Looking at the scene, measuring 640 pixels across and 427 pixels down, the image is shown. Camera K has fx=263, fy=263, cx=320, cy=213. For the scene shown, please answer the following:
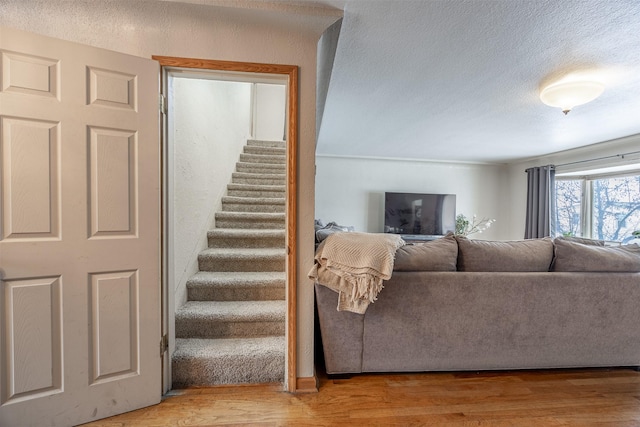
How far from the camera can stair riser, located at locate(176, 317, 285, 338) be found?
5.98ft

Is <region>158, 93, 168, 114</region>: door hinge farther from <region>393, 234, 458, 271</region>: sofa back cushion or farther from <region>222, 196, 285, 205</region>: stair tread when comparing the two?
<region>393, 234, 458, 271</region>: sofa back cushion

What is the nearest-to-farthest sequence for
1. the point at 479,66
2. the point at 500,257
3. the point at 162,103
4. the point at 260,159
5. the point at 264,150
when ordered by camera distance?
the point at 162,103 < the point at 500,257 < the point at 479,66 < the point at 260,159 < the point at 264,150

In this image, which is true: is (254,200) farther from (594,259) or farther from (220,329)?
(594,259)

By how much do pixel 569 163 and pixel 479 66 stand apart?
3733 mm

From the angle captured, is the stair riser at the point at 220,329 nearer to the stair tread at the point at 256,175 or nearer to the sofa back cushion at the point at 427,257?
the sofa back cushion at the point at 427,257

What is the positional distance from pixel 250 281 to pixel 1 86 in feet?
5.47

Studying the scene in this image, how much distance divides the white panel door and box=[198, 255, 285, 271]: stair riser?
2.69ft

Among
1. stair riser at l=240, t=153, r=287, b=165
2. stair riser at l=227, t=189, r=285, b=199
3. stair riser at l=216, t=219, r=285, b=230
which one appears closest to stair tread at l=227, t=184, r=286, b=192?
stair riser at l=227, t=189, r=285, b=199

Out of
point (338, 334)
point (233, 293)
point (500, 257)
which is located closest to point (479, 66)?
point (500, 257)

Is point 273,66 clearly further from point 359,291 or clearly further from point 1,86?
point 359,291

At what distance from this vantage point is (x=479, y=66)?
77.4 inches

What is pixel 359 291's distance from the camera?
1.49 metres

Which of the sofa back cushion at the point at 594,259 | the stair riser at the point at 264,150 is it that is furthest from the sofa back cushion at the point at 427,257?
the stair riser at the point at 264,150

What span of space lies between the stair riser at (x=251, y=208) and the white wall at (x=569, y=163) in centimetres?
462
